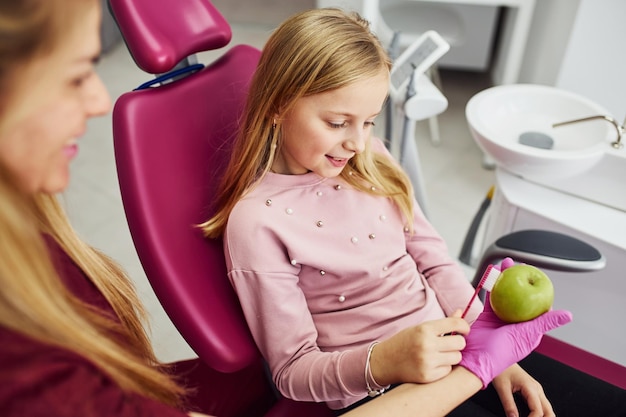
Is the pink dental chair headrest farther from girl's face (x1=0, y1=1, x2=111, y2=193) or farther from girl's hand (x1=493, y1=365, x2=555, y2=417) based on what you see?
girl's hand (x1=493, y1=365, x2=555, y2=417)

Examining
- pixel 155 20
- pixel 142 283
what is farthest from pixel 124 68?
pixel 155 20

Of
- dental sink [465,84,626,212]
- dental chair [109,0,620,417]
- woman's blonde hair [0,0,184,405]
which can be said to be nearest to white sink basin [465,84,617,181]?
dental sink [465,84,626,212]

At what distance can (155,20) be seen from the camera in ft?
3.18

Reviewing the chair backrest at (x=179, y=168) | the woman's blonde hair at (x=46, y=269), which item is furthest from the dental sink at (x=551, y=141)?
the woman's blonde hair at (x=46, y=269)

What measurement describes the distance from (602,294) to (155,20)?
3.83 feet

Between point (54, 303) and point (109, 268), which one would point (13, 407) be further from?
point (109, 268)

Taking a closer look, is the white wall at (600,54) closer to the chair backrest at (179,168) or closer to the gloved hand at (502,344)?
the gloved hand at (502,344)

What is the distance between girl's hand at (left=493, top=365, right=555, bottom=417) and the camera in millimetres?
1000

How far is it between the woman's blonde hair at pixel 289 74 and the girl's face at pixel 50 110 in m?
0.41

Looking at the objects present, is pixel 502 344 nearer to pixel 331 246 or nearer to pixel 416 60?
pixel 331 246

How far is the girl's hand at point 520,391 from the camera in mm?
1000

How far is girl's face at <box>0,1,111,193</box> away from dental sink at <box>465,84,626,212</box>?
1055 millimetres

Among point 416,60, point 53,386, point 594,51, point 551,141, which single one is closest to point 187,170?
point 53,386

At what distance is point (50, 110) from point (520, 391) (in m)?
0.91
